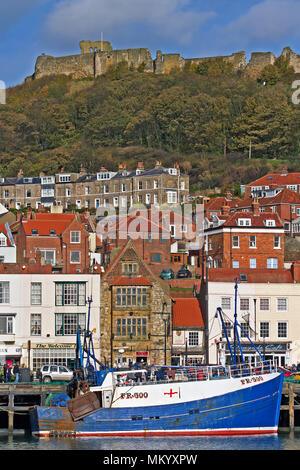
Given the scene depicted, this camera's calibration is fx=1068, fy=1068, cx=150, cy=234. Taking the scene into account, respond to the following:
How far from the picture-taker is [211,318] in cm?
7031

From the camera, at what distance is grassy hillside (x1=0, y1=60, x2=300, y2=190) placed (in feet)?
515

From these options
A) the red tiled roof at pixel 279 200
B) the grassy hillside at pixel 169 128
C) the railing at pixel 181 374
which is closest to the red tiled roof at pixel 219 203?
the red tiled roof at pixel 279 200

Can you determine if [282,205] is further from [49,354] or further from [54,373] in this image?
[54,373]

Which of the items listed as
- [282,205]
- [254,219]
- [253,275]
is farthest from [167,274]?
[282,205]

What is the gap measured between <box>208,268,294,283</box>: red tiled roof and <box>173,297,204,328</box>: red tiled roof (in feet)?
7.02

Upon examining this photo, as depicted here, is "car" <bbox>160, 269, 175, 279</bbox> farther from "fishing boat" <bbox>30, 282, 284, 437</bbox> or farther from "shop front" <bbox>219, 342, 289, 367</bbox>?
"fishing boat" <bbox>30, 282, 284, 437</bbox>

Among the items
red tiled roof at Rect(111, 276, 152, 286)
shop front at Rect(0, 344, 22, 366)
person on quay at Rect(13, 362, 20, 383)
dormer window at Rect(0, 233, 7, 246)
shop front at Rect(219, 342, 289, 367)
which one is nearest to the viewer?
person on quay at Rect(13, 362, 20, 383)

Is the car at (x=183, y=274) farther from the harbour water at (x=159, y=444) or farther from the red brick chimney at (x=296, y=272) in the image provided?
the harbour water at (x=159, y=444)

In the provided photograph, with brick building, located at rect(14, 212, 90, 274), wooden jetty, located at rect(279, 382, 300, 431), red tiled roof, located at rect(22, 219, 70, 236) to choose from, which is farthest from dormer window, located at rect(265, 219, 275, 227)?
wooden jetty, located at rect(279, 382, 300, 431)

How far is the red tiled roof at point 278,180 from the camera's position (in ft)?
436

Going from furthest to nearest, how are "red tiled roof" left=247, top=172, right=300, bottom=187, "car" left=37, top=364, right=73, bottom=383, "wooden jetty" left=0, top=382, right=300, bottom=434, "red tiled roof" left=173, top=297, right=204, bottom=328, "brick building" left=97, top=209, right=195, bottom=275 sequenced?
"red tiled roof" left=247, top=172, right=300, bottom=187 → "brick building" left=97, top=209, right=195, bottom=275 → "red tiled roof" left=173, top=297, right=204, bottom=328 → "car" left=37, top=364, right=73, bottom=383 → "wooden jetty" left=0, top=382, right=300, bottom=434

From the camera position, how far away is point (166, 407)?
179 feet

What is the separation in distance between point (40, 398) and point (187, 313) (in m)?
15.3

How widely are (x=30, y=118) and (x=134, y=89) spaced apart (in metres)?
19.7
